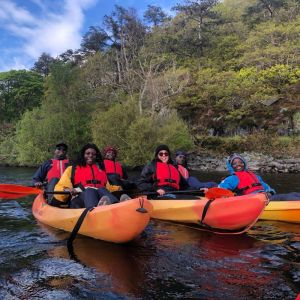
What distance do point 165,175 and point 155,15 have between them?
141 ft

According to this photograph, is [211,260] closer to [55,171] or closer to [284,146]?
[55,171]

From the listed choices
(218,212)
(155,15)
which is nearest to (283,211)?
(218,212)

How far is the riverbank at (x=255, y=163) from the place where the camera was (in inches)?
811

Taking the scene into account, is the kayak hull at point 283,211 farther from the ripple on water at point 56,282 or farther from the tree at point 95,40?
the tree at point 95,40

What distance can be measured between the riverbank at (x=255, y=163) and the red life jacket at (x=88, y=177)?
16603mm

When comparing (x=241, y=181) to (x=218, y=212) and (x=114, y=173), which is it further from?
(x=114, y=173)

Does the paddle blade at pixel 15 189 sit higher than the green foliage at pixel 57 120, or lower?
lower

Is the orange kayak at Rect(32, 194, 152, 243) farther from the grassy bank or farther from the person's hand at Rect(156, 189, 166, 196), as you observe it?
the grassy bank

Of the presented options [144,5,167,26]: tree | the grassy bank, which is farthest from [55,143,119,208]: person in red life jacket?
[144,5,167,26]: tree

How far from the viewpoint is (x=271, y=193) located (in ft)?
22.9

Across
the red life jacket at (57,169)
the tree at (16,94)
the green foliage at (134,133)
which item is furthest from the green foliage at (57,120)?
the red life jacket at (57,169)

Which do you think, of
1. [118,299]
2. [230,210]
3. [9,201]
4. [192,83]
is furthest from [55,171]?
[192,83]

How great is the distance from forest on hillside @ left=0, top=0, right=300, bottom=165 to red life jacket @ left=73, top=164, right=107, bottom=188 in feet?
51.0

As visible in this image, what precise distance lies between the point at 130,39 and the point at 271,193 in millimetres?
32880
